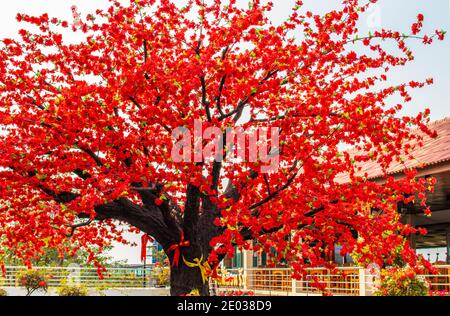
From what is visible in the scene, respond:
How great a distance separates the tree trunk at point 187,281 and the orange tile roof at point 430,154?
506 centimetres

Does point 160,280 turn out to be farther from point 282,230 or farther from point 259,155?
point 259,155

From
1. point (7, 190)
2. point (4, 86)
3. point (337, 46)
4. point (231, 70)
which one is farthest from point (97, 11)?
point (337, 46)

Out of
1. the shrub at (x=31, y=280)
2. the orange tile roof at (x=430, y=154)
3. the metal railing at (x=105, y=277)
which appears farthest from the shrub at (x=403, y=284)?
the metal railing at (x=105, y=277)

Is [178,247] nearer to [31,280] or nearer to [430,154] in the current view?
[430,154]

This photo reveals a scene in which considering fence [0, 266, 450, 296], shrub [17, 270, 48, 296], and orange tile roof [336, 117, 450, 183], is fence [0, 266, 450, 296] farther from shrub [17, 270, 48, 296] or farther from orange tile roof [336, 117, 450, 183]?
orange tile roof [336, 117, 450, 183]

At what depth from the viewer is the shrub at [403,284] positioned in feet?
40.1

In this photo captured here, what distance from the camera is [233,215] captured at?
9055 millimetres

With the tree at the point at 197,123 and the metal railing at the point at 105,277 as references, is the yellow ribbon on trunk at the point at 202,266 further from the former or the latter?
the metal railing at the point at 105,277

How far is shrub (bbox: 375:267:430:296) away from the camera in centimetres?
1223

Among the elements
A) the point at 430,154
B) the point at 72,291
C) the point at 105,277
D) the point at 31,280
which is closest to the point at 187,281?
the point at 430,154

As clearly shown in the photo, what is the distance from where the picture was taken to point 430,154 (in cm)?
1362

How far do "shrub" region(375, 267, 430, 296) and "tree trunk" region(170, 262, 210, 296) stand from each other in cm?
445

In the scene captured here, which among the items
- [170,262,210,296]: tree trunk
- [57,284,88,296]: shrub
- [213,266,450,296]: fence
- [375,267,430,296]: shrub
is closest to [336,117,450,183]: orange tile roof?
[375,267,430,296]: shrub

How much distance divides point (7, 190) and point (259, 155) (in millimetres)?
4202
